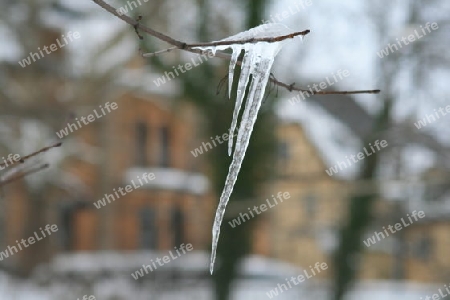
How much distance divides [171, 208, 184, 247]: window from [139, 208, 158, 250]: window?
0.96 m

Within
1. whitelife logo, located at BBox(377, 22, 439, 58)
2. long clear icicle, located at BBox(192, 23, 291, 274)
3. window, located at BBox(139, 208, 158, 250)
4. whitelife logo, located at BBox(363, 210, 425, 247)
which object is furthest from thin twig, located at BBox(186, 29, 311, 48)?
window, located at BBox(139, 208, 158, 250)

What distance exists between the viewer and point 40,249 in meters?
16.9

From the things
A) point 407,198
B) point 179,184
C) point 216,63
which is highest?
point 216,63

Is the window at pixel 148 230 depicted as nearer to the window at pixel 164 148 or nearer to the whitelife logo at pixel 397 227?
the window at pixel 164 148

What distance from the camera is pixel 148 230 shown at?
28.3m

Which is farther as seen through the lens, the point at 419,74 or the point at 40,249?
the point at 40,249

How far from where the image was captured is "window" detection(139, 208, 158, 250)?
28.1 metres

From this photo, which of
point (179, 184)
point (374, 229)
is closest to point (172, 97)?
point (374, 229)

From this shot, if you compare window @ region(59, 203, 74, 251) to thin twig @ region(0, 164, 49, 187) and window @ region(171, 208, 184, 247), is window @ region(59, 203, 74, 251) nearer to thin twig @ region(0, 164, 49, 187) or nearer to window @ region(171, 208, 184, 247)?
window @ region(171, 208, 184, 247)

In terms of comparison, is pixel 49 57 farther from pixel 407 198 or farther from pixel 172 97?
pixel 407 198

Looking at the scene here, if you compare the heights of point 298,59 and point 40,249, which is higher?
point 298,59

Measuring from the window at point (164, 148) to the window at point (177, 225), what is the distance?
2025mm

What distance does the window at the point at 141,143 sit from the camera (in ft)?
90.6

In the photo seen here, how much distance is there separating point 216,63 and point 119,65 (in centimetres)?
219
